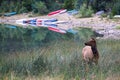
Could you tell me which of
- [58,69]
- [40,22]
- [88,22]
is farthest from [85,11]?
[58,69]

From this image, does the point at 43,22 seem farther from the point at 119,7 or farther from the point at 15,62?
the point at 15,62

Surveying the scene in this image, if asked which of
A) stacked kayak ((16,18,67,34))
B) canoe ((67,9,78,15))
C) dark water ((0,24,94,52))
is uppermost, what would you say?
dark water ((0,24,94,52))

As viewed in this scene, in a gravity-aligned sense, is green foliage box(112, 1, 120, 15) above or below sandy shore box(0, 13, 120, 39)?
above

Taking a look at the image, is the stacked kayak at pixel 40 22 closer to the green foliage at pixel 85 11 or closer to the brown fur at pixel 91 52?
the green foliage at pixel 85 11

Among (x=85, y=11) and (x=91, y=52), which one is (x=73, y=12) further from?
(x=91, y=52)

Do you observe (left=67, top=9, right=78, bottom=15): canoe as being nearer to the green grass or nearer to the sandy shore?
the sandy shore

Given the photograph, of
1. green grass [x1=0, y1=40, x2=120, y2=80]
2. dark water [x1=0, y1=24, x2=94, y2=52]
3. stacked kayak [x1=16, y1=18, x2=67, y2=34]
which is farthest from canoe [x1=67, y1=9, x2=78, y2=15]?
green grass [x1=0, y1=40, x2=120, y2=80]

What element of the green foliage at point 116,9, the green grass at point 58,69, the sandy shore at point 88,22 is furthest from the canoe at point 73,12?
the green grass at point 58,69

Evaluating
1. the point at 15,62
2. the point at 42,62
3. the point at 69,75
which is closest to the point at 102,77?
the point at 69,75

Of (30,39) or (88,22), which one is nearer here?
(30,39)

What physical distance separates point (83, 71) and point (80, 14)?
3248cm

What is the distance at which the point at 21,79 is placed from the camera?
820 centimetres

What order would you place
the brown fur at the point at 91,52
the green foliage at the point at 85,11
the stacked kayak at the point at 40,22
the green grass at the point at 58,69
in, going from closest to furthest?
the green grass at the point at 58,69 < the brown fur at the point at 91,52 < the green foliage at the point at 85,11 < the stacked kayak at the point at 40,22

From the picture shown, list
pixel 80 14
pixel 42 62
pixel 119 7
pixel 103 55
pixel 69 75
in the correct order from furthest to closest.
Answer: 1. pixel 80 14
2. pixel 119 7
3. pixel 103 55
4. pixel 42 62
5. pixel 69 75
